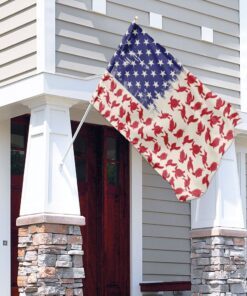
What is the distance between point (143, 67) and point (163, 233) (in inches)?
158

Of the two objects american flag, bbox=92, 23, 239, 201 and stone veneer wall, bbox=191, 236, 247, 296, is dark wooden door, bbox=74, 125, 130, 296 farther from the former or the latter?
american flag, bbox=92, 23, 239, 201

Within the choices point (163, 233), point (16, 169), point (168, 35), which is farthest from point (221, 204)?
point (16, 169)

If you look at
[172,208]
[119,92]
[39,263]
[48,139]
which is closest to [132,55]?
[119,92]

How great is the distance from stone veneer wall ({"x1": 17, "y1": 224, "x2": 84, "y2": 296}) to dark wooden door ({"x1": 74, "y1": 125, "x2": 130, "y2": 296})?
2.20 metres

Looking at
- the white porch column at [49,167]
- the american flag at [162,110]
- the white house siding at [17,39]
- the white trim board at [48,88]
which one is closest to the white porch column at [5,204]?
the white trim board at [48,88]

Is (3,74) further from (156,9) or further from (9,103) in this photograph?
(156,9)

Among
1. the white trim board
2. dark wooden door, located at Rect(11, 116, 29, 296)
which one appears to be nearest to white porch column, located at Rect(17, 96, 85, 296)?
the white trim board

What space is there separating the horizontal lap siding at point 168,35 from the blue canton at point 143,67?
105cm

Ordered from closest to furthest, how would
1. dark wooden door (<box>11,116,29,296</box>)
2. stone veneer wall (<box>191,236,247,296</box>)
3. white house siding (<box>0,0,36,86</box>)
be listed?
white house siding (<box>0,0,36,86</box>) → stone veneer wall (<box>191,236,247,296</box>) → dark wooden door (<box>11,116,29,296</box>)

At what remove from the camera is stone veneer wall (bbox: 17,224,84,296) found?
12383mm

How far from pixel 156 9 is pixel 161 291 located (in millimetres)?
4409

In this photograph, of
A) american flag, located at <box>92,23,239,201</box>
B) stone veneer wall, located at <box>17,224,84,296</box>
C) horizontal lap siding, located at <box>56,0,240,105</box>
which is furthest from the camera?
horizontal lap siding, located at <box>56,0,240,105</box>

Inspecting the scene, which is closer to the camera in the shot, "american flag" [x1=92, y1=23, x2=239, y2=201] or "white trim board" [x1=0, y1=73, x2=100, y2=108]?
"american flag" [x1=92, y1=23, x2=239, y2=201]

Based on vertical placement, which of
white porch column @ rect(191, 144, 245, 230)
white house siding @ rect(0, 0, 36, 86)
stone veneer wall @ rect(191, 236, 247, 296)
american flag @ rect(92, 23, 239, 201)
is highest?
white house siding @ rect(0, 0, 36, 86)
